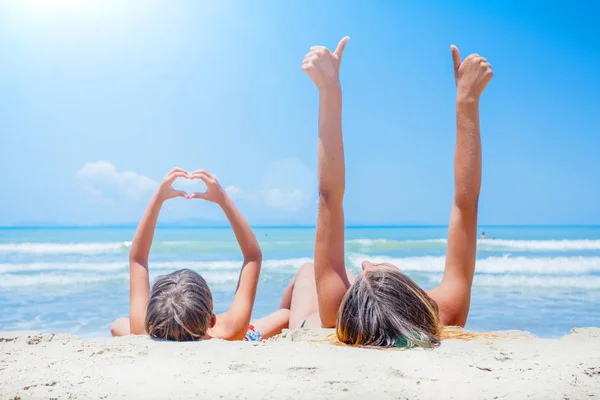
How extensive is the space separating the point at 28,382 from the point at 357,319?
1.55 meters

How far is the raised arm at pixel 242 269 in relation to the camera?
3.47 metres

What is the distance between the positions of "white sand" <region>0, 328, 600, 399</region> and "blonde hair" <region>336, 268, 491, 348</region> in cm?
17

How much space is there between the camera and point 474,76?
11.3 feet

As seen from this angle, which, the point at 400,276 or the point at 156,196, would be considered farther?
the point at 156,196

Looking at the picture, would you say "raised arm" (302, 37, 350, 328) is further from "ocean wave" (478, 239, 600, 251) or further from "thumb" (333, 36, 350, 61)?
"ocean wave" (478, 239, 600, 251)

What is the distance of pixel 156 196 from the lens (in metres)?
4.00

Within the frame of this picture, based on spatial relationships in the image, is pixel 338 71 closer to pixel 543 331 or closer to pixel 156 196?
pixel 156 196

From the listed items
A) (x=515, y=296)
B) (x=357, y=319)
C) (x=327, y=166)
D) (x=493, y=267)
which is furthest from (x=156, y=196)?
(x=493, y=267)

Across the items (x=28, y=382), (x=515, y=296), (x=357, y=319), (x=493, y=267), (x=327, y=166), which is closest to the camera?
(x=28, y=382)

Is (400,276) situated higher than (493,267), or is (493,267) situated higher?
(400,276)

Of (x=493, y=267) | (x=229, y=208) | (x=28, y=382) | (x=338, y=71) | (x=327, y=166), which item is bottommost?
(x=493, y=267)

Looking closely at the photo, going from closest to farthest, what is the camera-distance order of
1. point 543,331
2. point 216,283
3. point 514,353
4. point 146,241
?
point 514,353
point 146,241
point 543,331
point 216,283

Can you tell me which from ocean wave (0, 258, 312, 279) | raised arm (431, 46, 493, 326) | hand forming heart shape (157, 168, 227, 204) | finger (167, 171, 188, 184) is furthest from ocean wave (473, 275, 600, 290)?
finger (167, 171, 188, 184)

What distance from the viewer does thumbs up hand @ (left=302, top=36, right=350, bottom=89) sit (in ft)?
10.7
